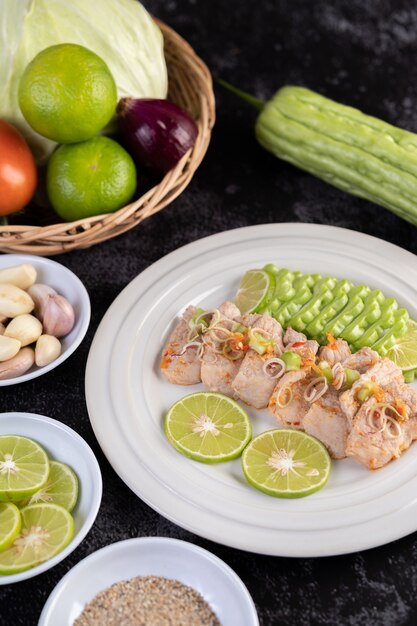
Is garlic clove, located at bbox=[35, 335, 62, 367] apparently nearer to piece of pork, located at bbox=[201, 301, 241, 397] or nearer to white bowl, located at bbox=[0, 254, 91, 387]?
white bowl, located at bbox=[0, 254, 91, 387]

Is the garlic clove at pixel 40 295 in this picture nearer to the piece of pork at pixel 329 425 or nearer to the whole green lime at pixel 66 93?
the whole green lime at pixel 66 93

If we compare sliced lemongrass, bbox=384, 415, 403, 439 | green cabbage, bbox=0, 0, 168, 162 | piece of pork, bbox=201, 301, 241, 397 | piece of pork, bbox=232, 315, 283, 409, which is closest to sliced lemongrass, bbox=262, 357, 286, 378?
piece of pork, bbox=232, 315, 283, 409

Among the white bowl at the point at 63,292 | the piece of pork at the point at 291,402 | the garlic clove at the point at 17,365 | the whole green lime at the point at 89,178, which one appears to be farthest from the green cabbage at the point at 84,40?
the piece of pork at the point at 291,402

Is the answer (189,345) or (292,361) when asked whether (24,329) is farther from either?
(292,361)

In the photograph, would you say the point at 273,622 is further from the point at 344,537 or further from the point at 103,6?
the point at 103,6

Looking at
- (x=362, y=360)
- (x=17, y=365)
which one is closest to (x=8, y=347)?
(x=17, y=365)

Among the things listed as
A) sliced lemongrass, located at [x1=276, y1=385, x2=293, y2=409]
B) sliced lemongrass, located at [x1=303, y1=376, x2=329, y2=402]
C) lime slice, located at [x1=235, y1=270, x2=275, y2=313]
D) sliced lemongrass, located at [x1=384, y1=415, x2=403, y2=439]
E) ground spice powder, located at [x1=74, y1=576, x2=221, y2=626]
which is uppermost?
sliced lemongrass, located at [x1=384, y1=415, x2=403, y2=439]

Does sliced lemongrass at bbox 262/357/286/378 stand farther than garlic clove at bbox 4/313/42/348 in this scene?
No
